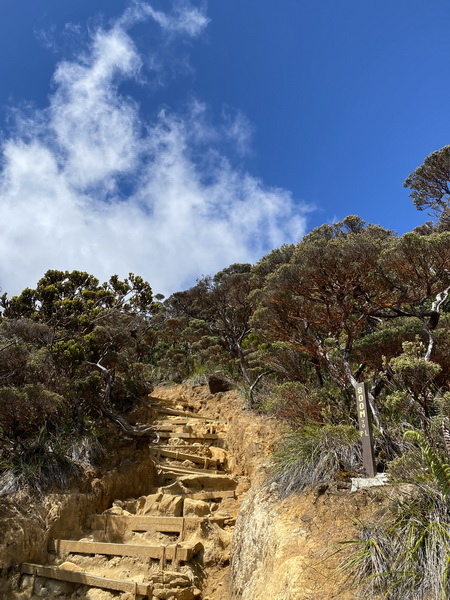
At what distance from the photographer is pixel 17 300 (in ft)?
43.2

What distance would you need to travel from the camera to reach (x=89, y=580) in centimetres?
633

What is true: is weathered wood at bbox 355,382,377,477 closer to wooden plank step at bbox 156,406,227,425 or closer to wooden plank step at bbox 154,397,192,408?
wooden plank step at bbox 156,406,227,425

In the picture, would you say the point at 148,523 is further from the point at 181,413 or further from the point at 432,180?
the point at 432,180

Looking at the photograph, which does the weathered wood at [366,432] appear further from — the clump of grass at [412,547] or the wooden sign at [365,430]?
the clump of grass at [412,547]

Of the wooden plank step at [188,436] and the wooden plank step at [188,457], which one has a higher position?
the wooden plank step at [188,436]

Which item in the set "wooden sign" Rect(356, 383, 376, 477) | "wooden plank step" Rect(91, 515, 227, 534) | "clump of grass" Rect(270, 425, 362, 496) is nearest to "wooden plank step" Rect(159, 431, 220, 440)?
"wooden plank step" Rect(91, 515, 227, 534)

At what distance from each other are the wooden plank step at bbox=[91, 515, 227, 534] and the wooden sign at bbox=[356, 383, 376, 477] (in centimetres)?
343

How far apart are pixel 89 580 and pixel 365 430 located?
4.74 metres

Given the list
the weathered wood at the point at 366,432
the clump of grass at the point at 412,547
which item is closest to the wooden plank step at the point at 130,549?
the weathered wood at the point at 366,432

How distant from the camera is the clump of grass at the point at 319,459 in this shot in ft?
18.1

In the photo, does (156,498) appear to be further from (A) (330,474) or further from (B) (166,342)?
(B) (166,342)

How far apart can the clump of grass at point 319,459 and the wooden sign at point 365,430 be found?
345mm

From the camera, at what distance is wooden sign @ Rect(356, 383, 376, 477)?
5.10m

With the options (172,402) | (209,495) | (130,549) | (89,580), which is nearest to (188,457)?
(209,495)
